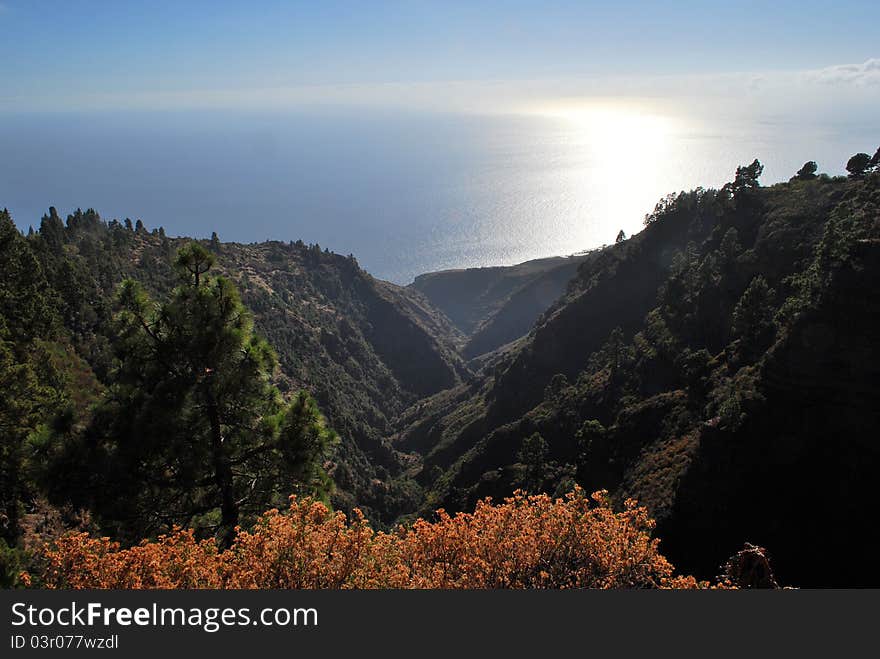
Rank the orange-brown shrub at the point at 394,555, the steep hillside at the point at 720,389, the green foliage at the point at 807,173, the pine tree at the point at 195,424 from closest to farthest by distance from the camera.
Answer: the orange-brown shrub at the point at 394,555
the pine tree at the point at 195,424
the steep hillside at the point at 720,389
the green foliage at the point at 807,173

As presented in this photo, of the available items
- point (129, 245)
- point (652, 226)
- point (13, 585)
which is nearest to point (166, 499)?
point (13, 585)

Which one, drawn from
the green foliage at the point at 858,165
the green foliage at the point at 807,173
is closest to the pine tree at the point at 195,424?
the green foliage at the point at 858,165

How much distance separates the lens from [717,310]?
47438mm

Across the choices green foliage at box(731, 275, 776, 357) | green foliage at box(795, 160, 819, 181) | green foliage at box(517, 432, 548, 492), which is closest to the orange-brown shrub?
green foliage at box(731, 275, 776, 357)

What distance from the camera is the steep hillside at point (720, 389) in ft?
90.8

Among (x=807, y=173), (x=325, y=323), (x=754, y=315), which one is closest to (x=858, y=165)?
(x=807, y=173)

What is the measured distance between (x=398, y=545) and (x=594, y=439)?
1594 inches

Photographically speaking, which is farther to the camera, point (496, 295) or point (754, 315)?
point (496, 295)

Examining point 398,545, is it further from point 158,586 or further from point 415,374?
point 415,374

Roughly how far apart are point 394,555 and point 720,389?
35.8m

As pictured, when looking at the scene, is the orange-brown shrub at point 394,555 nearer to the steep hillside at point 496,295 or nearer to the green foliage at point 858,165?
the green foliage at point 858,165

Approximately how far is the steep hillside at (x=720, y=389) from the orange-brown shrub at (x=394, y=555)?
2230 cm

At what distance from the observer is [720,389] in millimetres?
37125

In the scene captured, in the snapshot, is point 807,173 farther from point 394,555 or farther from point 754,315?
point 394,555
